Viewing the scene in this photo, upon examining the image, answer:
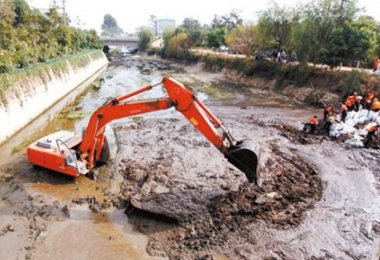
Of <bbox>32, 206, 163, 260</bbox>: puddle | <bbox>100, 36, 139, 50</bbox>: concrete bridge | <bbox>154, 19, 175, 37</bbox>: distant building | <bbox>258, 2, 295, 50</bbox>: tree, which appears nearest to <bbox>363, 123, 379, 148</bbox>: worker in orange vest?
<bbox>32, 206, 163, 260</bbox>: puddle

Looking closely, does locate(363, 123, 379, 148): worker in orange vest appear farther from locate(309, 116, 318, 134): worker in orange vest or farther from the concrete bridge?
the concrete bridge

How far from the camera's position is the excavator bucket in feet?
28.1

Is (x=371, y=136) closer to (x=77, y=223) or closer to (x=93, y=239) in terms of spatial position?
(x=93, y=239)

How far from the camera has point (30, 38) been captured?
25438 mm

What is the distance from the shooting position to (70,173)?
33.6 ft

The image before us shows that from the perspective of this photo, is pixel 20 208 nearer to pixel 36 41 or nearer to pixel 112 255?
→ pixel 112 255

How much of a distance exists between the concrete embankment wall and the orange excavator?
5.10 metres

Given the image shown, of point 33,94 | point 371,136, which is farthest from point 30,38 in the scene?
point 371,136

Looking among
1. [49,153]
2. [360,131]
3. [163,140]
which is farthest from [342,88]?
[49,153]

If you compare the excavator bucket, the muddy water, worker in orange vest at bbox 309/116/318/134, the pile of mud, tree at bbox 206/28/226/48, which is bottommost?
the muddy water

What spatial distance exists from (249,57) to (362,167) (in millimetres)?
25674

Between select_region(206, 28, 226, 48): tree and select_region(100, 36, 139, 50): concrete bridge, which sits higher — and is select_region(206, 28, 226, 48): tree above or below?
above

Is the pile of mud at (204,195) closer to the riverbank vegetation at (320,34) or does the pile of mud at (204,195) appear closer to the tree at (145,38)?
the riverbank vegetation at (320,34)

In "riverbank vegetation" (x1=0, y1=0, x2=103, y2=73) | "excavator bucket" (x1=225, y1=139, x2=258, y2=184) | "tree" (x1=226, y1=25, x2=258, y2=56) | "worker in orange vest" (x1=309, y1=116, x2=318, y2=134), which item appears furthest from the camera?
"tree" (x1=226, y1=25, x2=258, y2=56)
